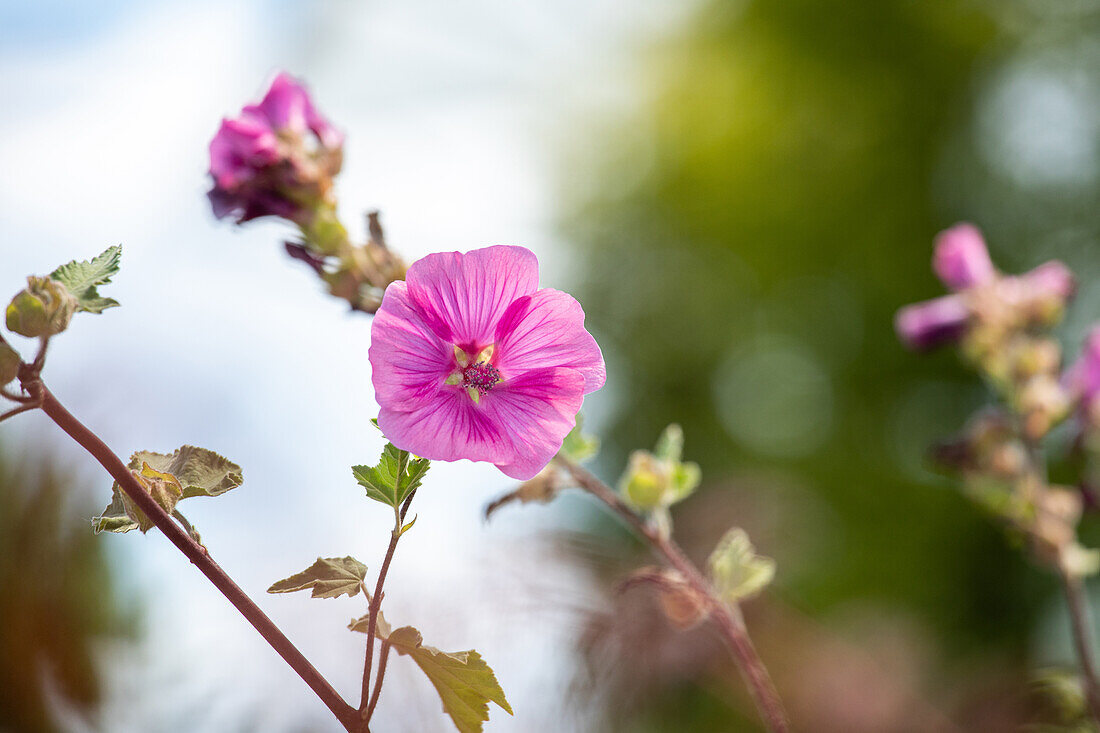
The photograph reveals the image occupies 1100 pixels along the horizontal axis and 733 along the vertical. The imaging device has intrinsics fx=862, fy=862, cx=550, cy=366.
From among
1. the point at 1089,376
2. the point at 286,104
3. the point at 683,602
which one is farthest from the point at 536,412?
the point at 1089,376

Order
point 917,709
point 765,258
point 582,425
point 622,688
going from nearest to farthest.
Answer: point 582,425, point 622,688, point 917,709, point 765,258

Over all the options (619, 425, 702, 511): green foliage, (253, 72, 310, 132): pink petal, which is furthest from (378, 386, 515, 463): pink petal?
(253, 72, 310, 132): pink petal

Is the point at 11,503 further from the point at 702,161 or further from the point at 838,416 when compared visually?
the point at 702,161

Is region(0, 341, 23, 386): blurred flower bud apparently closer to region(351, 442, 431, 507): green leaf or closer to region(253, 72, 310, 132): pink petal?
region(351, 442, 431, 507): green leaf

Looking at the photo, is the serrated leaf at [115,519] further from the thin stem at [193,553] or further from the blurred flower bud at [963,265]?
the blurred flower bud at [963,265]

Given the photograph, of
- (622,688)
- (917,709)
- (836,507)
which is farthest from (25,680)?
(836,507)

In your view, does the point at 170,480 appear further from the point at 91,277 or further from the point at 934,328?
the point at 934,328
